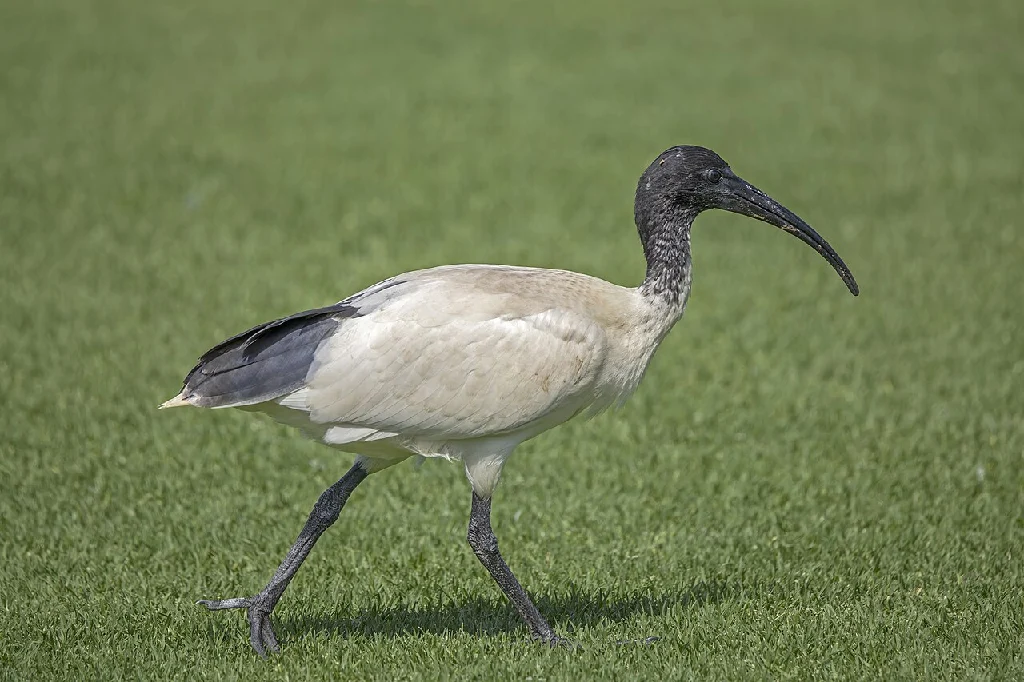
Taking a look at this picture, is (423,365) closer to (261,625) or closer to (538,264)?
(261,625)

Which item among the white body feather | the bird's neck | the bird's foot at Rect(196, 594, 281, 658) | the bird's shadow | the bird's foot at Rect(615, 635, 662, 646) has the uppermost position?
the bird's neck

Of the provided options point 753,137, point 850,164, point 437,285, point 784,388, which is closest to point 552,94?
point 753,137

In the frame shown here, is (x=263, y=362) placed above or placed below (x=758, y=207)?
below

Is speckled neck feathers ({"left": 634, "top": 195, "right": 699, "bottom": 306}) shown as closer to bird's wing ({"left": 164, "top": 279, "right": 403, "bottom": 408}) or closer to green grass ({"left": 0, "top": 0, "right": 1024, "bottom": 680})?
bird's wing ({"left": 164, "top": 279, "right": 403, "bottom": 408})

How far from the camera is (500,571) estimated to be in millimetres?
5680

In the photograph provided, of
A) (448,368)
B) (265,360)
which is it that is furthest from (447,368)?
(265,360)

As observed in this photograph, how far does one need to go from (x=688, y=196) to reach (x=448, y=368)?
1291 millimetres

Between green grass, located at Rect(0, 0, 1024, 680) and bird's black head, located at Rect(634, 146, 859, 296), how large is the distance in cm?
160

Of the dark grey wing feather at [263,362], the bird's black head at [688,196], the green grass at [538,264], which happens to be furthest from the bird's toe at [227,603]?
the bird's black head at [688,196]

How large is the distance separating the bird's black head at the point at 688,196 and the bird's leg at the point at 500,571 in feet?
4.21

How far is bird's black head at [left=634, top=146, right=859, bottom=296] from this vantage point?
232 inches

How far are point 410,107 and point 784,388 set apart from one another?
9071 mm

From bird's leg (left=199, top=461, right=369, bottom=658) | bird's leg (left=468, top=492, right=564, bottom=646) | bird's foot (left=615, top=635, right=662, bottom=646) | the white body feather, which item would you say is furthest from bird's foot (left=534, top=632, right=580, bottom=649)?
bird's leg (left=199, top=461, right=369, bottom=658)

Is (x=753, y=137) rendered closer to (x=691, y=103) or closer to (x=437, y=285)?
(x=691, y=103)
